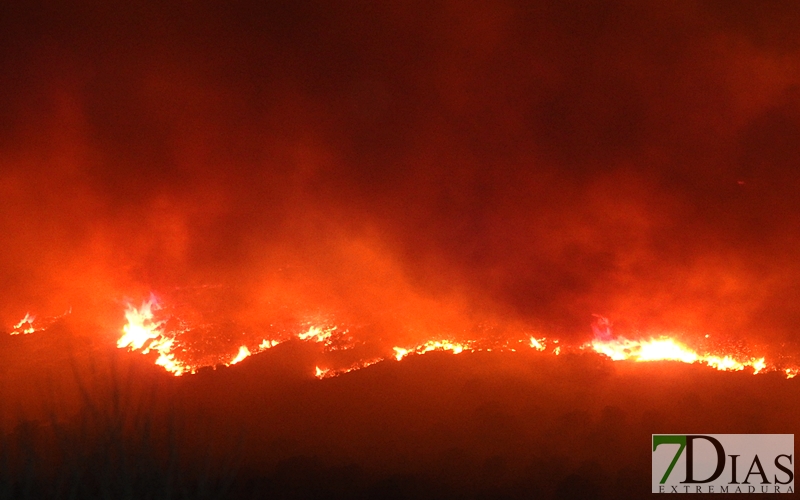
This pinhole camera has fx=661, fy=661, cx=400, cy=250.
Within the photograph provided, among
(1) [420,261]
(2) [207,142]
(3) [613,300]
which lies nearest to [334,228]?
(1) [420,261]

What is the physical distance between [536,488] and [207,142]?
564cm

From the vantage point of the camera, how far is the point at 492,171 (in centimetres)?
802

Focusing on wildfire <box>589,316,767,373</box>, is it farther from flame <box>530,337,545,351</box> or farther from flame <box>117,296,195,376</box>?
flame <box>117,296,195,376</box>

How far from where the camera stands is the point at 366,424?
5871 millimetres

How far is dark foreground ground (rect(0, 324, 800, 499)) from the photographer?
5.12m

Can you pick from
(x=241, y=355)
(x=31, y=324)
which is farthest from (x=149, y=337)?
(x=31, y=324)

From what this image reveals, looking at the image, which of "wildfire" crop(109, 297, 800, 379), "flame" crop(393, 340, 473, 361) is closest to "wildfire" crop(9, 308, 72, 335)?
"wildfire" crop(109, 297, 800, 379)

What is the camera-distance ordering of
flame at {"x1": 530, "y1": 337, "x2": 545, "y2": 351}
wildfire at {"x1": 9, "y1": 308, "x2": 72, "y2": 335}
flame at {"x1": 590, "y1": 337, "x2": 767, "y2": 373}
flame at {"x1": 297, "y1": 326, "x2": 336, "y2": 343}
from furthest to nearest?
1. wildfire at {"x1": 9, "y1": 308, "x2": 72, "y2": 335}
2. flame at {"x1": 297, "y1": 326, "x2": 336, "y2": 343}
3. flame at {"x1": 530, "y1": 337, "x2": 545, "y2": 351}
4. flame at {"x1": 590, "y1": 337, "x2": 767, "y2": 373}

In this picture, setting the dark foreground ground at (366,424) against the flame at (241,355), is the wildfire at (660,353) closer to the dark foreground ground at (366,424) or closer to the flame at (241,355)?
the dark foreground ground at (366,424)

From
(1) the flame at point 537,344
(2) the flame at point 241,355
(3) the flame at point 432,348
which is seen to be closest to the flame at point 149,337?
(2) the flame at point 241,355

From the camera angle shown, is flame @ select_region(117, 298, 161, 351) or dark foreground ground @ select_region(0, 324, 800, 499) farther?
flame @ select_region(117, 298, 161, 351)

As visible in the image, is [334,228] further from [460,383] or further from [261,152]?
[460,383]

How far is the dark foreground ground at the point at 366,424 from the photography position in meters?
5.12

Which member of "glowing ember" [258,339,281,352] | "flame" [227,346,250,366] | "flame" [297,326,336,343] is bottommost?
"flame" [227,346,250,366]
